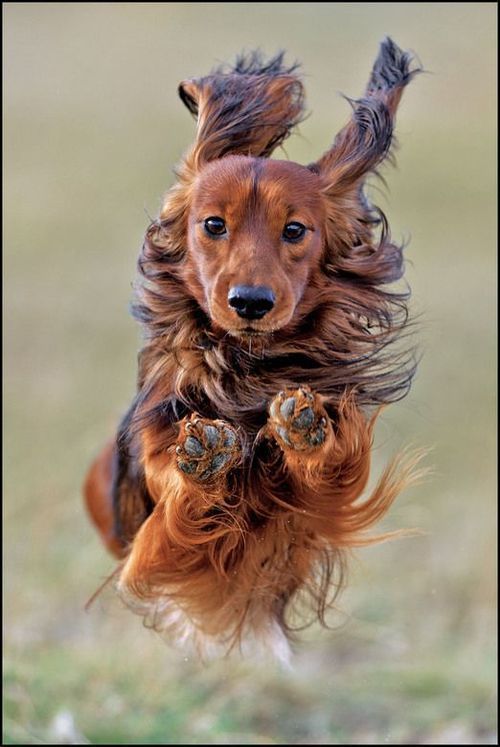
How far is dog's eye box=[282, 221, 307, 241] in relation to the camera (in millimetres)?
4348

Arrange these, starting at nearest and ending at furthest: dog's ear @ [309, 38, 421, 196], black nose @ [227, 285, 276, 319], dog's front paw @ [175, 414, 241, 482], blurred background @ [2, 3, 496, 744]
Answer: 1. black nose @ [227, 285, 276, 319]
2. dog's front paw @ [175, 414, 241, 482]
3. dog's ear @ [309, 38, 421, 196]
4. blurred background @ [2, 3, 496, 744]

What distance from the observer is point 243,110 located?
186 inches

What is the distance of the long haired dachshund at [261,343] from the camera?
430cm

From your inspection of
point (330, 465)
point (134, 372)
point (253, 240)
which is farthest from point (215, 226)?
point (134, 372)

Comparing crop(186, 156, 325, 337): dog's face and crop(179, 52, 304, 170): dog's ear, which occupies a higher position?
crop(179, 52, 304, 170): dog's ear

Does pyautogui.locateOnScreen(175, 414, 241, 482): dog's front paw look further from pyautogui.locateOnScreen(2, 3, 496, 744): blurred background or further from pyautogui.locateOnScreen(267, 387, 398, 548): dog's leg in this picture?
pyautogui.locateOnScreen(2, 3, 496, 744): blurred background

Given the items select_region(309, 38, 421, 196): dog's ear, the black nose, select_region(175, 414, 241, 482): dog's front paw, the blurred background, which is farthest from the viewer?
the blurred background

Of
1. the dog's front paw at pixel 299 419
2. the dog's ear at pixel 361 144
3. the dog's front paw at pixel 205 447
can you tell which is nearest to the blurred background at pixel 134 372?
the dog's ear at pixel 361 144

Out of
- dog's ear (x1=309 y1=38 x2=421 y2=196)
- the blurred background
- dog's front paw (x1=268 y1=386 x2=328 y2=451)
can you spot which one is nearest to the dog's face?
dog's ear (x1=309 y1=38 x2=421 y2=196)

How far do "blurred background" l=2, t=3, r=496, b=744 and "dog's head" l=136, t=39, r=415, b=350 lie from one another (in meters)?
0.30

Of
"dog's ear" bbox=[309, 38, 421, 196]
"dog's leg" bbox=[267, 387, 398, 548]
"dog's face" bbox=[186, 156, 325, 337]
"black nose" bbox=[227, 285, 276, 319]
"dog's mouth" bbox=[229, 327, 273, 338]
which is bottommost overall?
"dog's leg" bbox=[267, 387, 398, 548]

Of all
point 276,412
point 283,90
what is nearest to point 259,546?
point 276,412

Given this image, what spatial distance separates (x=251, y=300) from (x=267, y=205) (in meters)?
0.35

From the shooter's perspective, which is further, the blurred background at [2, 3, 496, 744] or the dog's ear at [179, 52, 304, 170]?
the blurred background at [2, 3, 496, 744]
